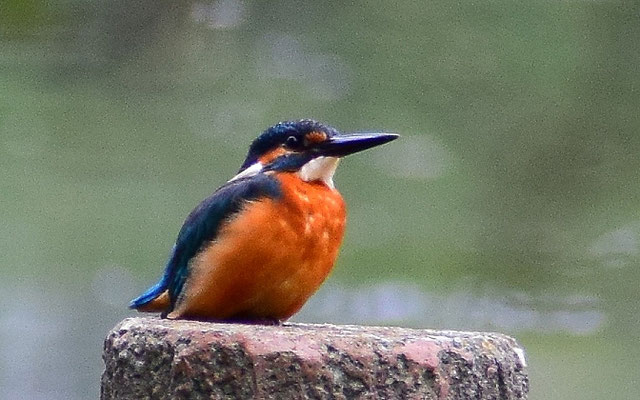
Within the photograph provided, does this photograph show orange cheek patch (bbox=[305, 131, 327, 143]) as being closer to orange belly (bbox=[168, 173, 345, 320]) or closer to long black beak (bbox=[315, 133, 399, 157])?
long black beak (bbox=[315, 133, 399, 157])

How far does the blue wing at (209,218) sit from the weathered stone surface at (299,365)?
1.03 feet

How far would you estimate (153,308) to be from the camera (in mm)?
1781

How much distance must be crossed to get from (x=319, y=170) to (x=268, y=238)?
0.20 m

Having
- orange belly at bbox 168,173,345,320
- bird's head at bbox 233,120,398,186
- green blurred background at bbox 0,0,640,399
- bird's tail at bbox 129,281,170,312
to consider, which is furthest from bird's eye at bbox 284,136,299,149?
green blurred background at bbox 0,0,640,399

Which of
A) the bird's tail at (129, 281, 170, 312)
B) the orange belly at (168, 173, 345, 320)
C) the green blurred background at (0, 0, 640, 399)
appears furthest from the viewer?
the green blurred background at (0, 0, 640, 399)

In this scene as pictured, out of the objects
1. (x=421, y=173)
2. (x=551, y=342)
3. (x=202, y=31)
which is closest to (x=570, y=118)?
(x=421, y=173)

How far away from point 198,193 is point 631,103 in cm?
101

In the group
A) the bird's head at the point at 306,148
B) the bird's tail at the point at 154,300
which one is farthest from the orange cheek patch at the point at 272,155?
the bird's tail at the point at 154,300

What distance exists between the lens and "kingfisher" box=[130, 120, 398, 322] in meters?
1.60

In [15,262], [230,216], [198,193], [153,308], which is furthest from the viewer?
[15,262]

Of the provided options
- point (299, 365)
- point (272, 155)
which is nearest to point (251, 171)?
point (272, 155)

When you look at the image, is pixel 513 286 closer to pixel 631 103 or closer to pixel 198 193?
pixel 631 103

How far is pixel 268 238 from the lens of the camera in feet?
5.31

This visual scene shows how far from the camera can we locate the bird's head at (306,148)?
1768 mm
